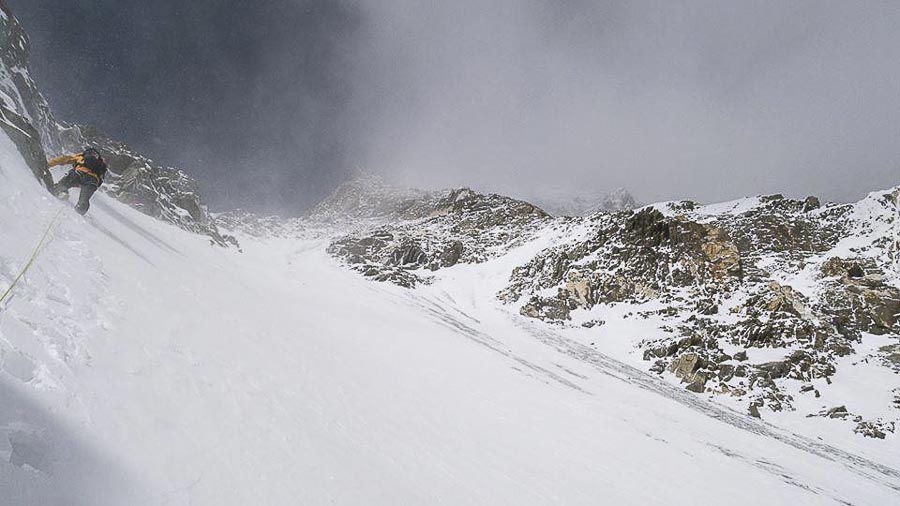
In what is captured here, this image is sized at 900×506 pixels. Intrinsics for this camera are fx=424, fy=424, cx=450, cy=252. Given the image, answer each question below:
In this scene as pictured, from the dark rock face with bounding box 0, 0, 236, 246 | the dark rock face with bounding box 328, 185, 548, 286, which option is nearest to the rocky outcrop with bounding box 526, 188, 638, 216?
the dark rock face with bounding box 328, 185, 548, 286

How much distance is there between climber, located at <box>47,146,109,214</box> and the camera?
9399 mm

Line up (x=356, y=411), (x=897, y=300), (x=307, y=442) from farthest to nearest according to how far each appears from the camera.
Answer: (x=897, y=300) < (x=356, y=411) < (x=307, y=442)

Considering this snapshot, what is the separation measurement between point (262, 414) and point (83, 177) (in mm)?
9546

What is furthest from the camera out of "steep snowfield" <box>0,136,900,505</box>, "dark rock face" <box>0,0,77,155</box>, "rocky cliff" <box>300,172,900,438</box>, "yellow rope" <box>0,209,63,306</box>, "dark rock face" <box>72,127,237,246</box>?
"dark rock face" <box>72,127,237,246</box>

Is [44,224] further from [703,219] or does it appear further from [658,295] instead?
[703,219]

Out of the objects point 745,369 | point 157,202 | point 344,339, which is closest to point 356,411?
point 344,339

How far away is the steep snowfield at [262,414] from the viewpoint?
3.18 metres

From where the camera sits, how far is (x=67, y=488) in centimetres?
259

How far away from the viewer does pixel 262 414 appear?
5027 millimetres

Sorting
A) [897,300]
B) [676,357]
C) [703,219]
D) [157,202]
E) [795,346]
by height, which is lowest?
[157,202]

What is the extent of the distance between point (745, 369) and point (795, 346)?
4997mm

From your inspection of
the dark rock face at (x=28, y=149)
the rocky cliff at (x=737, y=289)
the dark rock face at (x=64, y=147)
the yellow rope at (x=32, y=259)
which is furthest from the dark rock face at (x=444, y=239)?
the yellow rope at (x=32, y=259)

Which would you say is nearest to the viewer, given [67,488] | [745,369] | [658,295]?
[67,488]

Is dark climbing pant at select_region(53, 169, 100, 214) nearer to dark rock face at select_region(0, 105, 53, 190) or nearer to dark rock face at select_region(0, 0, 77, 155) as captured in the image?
dark rock face at select_region(0, 105, 53, 190)
